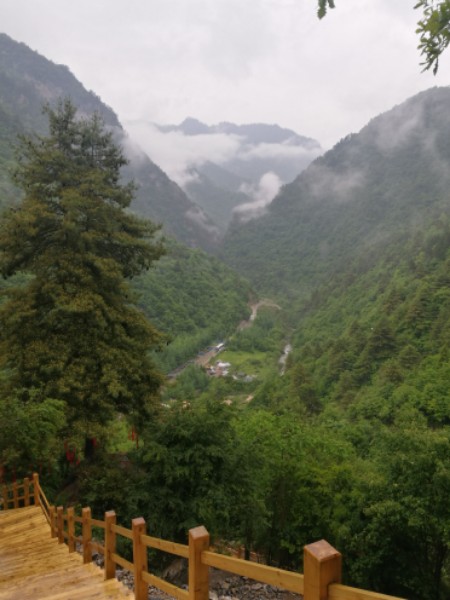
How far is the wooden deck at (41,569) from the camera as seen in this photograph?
15.5 feet

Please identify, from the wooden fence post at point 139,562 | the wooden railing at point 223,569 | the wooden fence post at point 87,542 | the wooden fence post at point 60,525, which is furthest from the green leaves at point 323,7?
the wooden fence post at point 60,525

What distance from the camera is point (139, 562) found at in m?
4.11

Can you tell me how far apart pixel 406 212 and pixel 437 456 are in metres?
156

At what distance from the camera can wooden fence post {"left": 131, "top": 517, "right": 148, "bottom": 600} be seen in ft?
13.1

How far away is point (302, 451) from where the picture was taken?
14.1 metres

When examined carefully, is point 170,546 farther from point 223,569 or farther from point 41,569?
point 41,569

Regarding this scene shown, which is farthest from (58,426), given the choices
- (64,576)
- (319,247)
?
(319,247)

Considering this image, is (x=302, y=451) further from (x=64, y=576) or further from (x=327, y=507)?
(x=64, y=576)

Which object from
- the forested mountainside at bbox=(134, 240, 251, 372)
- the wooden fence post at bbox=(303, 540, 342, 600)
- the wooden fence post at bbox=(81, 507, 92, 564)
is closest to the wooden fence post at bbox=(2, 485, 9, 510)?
the wooden fence post at bbox=(81, 507, 92, 564)

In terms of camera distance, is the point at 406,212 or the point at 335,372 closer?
the point at 335,372

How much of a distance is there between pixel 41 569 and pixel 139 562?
2825 mm

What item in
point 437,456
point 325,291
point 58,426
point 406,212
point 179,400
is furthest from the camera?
point 406,212

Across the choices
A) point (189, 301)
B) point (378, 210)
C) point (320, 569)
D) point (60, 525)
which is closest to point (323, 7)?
point (320, 569)

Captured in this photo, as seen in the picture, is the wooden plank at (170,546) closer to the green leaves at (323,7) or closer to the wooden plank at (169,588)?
the wooden plank at (169,588)
